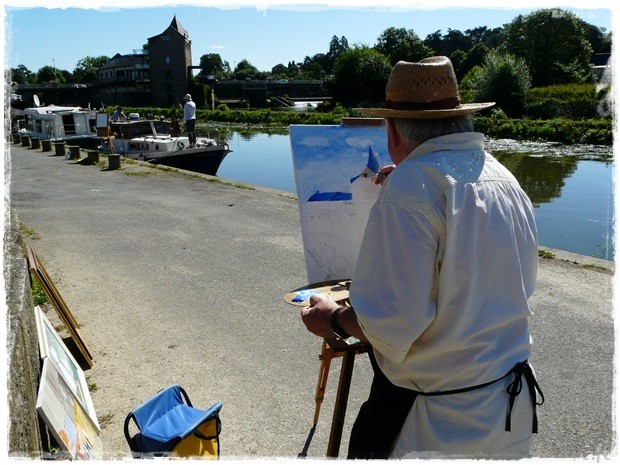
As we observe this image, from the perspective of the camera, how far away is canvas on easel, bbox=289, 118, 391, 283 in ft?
10.5

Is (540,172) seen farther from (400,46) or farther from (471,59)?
(471,59)

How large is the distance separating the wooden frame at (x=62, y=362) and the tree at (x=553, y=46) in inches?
1795

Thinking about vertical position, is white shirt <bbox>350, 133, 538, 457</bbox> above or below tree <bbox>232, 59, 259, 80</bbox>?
below


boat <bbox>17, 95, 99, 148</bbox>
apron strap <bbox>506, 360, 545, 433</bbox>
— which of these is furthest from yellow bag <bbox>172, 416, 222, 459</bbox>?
boat <bbox>17, 95, 99, 148</bbox>

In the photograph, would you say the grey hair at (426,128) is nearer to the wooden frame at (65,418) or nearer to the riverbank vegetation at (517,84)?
the wooden frame at (65,418)

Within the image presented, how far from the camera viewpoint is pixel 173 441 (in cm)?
263

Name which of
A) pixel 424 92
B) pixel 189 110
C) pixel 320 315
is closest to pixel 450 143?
pixel 424 92

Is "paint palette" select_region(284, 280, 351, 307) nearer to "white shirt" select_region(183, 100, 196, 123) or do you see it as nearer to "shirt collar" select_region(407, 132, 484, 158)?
"shirt collar" select_region(407, 132, 484, 158)

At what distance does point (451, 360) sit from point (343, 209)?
65.7 inches

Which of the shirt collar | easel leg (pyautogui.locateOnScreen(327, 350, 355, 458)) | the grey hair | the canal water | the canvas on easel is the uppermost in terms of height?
the grey hair

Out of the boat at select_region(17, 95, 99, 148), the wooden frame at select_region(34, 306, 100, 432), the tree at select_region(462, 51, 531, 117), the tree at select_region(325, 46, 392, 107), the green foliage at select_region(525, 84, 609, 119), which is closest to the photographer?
the wooden frame at select_region(34, 306, 100, 432)

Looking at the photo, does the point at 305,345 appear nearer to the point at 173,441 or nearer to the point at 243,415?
the point at 243,415

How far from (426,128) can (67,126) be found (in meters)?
27.8

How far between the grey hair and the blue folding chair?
173cm
